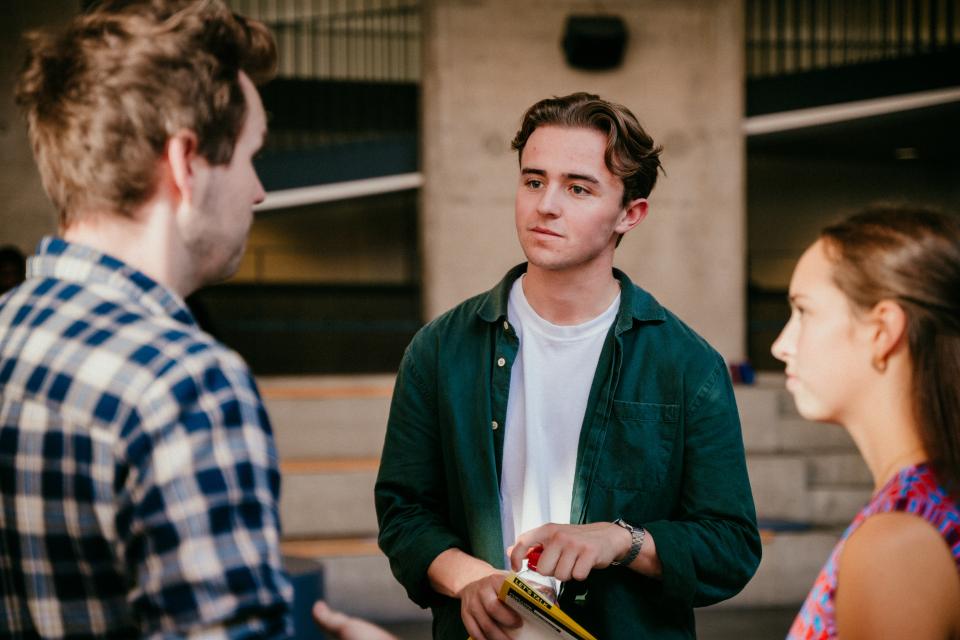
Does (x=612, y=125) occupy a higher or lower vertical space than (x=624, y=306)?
higher

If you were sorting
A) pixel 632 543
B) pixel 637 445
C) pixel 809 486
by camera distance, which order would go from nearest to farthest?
pixel 632 543
pixel 637 445
pixel 809 486

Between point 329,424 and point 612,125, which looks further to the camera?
point 329,424

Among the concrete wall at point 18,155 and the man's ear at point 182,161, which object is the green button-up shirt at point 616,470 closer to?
the man's ear at point 182,161

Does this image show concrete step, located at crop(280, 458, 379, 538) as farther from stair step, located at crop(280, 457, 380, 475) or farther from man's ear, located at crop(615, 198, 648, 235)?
man's ear, located at crop(615, 198, 648, 235)

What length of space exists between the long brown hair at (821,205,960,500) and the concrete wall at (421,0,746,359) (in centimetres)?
559

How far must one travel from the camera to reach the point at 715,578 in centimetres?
175

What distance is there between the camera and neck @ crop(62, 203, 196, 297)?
1063mm

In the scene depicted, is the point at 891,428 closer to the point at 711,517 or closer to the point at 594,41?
the point at 711,517

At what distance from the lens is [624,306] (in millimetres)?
1892

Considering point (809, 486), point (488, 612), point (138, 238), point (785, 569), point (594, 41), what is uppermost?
point (594, 41)

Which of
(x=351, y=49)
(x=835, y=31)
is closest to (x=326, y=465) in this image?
(x=351, y=49)

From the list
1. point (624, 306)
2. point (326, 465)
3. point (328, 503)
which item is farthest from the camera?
point (326, 465)

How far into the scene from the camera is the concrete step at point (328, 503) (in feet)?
17.6

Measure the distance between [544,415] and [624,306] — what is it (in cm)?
26
